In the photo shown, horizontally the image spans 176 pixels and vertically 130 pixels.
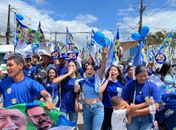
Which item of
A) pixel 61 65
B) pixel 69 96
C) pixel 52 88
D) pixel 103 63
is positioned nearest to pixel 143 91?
pixel 103 63

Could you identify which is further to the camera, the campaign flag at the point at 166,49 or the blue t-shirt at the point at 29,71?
the campaign flag at the point at 166,49

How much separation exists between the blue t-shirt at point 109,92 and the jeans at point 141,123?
63.6 inches

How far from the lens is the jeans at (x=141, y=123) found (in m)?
5.27

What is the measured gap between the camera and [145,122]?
529cm

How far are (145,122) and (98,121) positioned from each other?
4.38 ft

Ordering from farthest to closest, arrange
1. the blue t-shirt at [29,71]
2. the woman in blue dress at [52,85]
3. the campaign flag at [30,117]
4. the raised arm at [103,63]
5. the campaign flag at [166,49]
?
the campaign flag at [166,49], the blue t-shirt at [29,71], the woman in blue dress at [52,85], the raised arm at [103,63], the campaign flag at [30,117]

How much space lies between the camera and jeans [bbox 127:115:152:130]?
5.27 m

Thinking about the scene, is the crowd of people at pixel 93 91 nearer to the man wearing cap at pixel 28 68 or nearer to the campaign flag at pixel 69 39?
the man wearing cap at pixel 28 68

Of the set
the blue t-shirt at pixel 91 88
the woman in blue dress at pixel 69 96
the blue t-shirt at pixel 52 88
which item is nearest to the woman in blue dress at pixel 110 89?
the blue t-shirt at pixel 91 88

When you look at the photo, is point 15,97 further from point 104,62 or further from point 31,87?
point 104,62

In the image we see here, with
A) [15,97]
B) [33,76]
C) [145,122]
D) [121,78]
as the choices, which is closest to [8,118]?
[15,97]

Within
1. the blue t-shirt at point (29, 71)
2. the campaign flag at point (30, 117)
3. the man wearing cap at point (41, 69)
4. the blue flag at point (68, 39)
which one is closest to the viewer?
the campaign flag at point (30, 117)

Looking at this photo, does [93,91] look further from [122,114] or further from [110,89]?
[122,114]

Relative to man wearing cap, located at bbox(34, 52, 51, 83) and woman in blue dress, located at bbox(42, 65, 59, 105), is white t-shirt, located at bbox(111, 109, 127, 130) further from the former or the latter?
man wearing cap, located at bbox(34, 52, 51, 83)
